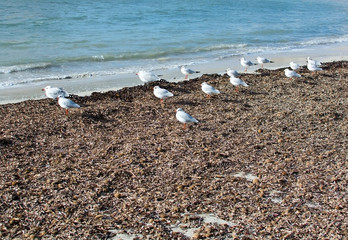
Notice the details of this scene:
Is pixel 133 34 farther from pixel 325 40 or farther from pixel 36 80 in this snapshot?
pixel 325 40

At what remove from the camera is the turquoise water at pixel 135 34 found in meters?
14.8

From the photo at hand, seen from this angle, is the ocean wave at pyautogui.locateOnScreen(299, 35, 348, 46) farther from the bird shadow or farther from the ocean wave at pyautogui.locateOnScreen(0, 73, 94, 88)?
the bird shadow

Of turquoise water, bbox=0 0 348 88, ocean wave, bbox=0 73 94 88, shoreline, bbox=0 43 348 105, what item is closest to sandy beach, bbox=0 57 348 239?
shoreline, bbox=0 43 348 105

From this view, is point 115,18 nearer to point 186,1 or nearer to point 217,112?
point 186,1

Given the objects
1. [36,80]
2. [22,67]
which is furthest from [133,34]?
[36,80]

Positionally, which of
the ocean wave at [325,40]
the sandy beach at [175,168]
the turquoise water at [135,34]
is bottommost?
the ocean wave at [325,40]

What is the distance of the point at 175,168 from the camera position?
6285 mm

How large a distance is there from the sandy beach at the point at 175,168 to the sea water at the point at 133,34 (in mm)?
4458

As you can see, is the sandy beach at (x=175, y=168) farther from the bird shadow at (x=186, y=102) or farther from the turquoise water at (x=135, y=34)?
the turquoise water at (x=135, y=34)

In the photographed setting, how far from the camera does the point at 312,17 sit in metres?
31.6

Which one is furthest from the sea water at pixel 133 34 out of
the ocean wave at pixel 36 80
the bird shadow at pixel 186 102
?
the bird shadow at pixel 186 102

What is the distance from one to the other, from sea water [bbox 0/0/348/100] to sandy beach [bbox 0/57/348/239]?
4458 millimetres

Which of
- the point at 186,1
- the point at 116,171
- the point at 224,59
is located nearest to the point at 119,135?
the point at 116,171

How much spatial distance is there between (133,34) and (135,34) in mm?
105
